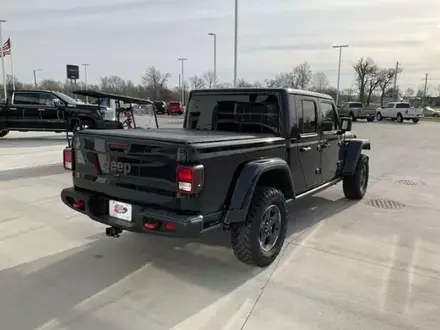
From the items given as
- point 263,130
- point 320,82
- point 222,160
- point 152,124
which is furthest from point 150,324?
point 320,82

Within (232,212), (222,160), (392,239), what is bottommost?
(392,239)

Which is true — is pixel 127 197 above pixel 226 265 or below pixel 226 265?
above

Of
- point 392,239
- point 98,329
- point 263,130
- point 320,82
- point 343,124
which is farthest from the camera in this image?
point 320,82

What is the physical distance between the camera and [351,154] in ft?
20.5

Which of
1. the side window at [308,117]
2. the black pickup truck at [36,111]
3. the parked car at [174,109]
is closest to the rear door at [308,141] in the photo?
the side window at [308,117]

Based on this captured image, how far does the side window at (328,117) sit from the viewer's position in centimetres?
536

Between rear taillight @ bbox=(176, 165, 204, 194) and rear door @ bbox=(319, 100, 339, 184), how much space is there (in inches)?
102

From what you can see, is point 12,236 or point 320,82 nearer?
point 12,236

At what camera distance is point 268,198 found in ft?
12.6

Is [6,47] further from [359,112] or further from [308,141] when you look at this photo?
[308,141]

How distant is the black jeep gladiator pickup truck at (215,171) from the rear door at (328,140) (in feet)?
0.48

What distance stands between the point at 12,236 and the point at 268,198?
3049 millimetres

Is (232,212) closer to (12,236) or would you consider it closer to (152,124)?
(12,236)

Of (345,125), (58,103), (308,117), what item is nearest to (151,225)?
(308,117)
